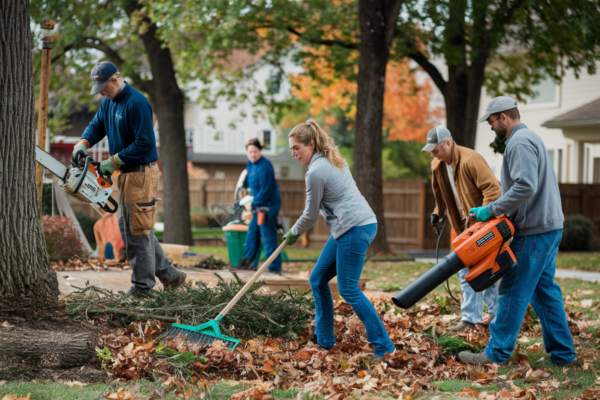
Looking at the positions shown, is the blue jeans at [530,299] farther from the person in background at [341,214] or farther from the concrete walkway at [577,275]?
the concrete walkway at [577,275]

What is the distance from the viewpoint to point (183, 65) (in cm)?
1522

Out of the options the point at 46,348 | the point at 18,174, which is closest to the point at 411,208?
the point at 18,174

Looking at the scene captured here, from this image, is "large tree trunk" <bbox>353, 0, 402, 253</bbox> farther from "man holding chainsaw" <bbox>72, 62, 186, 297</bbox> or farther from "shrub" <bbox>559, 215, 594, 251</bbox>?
"man holding chainsaw" <bbox>72, 62, 186, 297</bbox>

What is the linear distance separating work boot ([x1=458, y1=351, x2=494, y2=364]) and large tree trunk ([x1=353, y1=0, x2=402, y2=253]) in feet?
26.2

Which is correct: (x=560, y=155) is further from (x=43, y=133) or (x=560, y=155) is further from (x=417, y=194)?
(x=43, y=133)

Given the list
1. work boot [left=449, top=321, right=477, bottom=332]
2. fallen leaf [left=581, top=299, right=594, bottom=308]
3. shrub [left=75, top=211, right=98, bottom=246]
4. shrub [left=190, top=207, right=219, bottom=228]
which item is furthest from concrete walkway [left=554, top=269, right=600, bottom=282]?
shrub [left=190, top=207, right=219, bottom=228]

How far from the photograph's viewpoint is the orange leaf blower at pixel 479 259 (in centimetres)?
434

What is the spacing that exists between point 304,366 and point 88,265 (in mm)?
5237

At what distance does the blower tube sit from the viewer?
4.42m

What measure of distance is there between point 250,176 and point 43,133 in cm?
302

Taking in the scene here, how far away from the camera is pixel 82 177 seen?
5484 millimetres

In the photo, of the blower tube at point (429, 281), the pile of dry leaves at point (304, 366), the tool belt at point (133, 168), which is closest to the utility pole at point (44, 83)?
the tool belt at point (133, 168)

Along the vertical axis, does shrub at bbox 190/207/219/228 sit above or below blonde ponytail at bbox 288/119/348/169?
below

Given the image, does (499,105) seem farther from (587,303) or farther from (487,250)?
(587,303)
